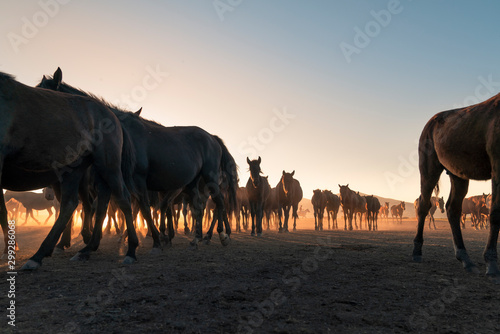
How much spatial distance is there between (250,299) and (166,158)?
166 inches

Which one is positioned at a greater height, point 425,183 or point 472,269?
point 425,183

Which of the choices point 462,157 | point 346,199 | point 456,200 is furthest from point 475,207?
point 462,157

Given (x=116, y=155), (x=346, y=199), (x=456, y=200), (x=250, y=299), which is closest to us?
(x=250, y=299)

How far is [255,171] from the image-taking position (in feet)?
42.3

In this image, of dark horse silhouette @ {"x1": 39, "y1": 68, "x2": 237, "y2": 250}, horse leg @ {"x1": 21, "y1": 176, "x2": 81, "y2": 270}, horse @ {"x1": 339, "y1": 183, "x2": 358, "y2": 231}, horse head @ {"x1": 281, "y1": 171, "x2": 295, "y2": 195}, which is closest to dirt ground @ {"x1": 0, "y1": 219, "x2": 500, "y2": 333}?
horse leg @ {"x1": 21, "y1": 176, "x2": 81, "y2": 270}

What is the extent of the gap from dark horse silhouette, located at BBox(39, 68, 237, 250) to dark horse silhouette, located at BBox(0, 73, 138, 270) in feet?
3.17

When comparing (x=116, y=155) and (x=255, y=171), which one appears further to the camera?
(x=255, y=171)

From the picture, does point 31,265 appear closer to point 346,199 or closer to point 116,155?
point 116,155

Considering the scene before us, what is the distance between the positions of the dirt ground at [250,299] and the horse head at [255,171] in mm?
8541

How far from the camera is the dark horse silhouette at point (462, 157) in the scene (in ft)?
12.5

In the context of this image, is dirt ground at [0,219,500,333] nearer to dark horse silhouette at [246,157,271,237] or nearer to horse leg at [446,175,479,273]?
horse leg at [446,175,479,273]

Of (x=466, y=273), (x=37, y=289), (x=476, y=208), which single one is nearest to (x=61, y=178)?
(x=37, y=289)

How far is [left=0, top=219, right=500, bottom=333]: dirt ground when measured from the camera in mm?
2047

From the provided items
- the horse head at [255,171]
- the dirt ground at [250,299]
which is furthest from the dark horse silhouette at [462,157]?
the horse head at [255,171]
